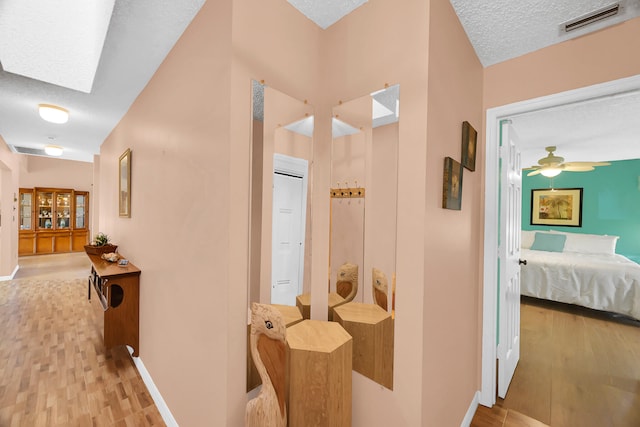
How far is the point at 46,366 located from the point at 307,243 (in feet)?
8.94

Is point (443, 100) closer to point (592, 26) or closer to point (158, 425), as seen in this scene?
point (592, 26)

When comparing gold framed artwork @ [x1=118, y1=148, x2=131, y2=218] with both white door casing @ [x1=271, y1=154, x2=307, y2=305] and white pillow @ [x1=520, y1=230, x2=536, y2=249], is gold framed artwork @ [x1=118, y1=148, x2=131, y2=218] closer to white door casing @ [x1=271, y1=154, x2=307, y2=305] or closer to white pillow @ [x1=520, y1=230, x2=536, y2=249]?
white door casing @ [x1=271, y1=154, x2=307, y2=305]

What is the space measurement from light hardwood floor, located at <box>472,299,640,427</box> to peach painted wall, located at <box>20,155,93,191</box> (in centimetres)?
A: 1041

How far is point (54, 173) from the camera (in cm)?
739

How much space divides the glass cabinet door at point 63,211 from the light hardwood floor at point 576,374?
10231 mm

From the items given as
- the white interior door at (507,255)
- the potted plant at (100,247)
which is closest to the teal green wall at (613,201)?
the white interior door at (507,255)

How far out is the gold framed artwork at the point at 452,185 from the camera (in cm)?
137

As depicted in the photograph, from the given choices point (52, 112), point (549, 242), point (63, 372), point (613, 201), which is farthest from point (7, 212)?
point (613, 201)

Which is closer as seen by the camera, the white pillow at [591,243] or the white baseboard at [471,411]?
the white baseboard at [471,411]

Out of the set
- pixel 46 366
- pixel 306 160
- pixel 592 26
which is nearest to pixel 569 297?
pixel 592 26

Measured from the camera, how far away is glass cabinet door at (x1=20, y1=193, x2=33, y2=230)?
22.7 ft

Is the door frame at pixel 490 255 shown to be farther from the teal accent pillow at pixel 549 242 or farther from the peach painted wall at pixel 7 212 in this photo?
the peach painted wall at pixel 7 212

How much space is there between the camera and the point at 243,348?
127 cm

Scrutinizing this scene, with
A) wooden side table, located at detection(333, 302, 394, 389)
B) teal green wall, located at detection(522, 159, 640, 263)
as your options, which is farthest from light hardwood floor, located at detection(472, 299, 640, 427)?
teal green wall, located at detection(522, 159, 640, 263)
